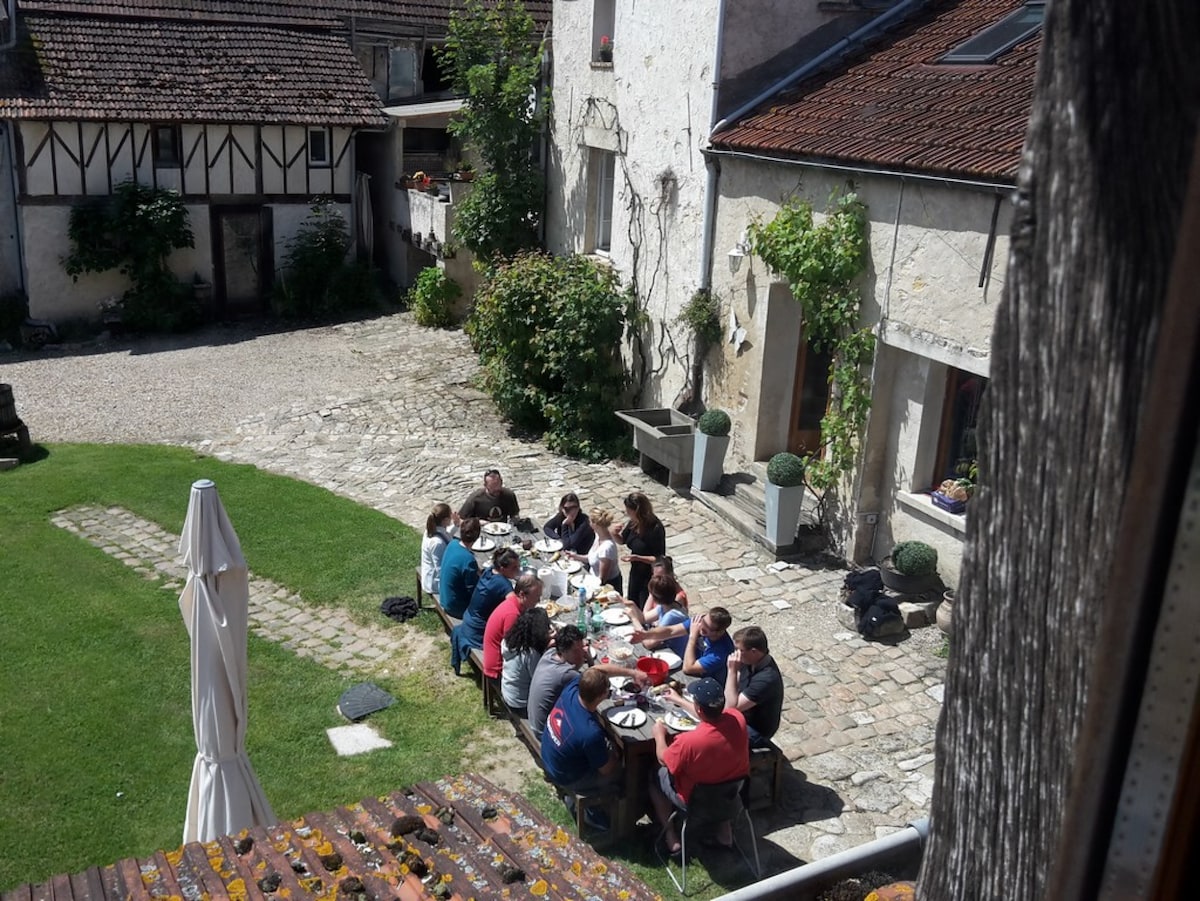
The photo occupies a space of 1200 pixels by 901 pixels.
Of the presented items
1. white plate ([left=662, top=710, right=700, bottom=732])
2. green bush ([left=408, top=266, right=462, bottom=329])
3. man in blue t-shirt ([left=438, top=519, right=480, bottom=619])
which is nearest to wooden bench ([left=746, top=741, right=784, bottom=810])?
white plate ([left=662, top=710, right=700, bottom=732])

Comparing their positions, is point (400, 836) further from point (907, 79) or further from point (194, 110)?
point (194, 110)

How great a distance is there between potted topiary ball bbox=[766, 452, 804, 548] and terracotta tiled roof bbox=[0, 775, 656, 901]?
6009 mm

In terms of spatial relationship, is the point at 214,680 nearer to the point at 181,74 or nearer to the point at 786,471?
the point at 786,471

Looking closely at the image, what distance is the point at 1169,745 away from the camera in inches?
48.3

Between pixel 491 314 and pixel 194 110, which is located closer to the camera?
pixel 491 314

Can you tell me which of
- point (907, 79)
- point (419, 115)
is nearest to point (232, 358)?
point (419, 115)

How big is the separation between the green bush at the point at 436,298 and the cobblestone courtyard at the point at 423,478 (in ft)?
1.15

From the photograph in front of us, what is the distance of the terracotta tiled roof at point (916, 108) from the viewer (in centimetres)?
950

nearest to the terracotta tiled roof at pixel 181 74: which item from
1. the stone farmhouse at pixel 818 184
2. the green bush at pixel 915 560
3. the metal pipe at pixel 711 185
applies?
the stone farmhouse at pixel 818 184

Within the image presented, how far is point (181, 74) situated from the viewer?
2144 centimetres

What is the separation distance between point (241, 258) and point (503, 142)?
23.9 ft

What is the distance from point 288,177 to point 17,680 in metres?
15.5

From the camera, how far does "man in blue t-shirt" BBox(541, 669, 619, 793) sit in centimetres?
674

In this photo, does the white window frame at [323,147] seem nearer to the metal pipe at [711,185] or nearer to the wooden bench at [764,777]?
the metal pipe at [711,185]
